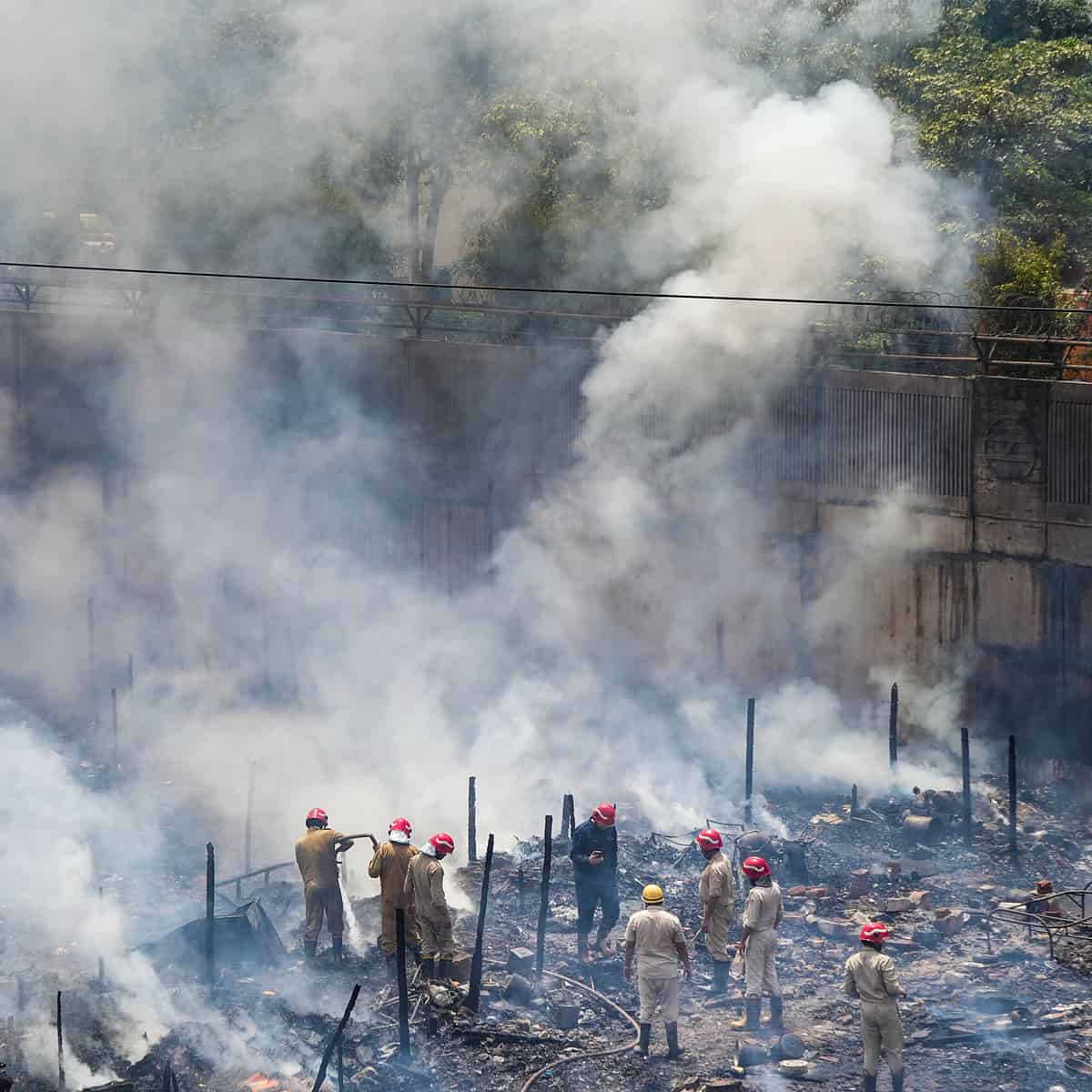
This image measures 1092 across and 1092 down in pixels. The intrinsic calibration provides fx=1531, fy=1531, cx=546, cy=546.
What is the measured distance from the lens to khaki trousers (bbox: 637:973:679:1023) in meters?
8.04

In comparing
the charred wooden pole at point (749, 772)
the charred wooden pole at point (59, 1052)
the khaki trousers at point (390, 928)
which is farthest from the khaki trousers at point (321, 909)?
the charred wooden pole at point (749, 772)

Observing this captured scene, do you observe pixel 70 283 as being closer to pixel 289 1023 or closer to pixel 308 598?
pixel 308 598

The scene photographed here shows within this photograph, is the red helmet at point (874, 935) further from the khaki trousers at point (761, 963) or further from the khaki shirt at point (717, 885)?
the khaki shirt at point (717, 885)

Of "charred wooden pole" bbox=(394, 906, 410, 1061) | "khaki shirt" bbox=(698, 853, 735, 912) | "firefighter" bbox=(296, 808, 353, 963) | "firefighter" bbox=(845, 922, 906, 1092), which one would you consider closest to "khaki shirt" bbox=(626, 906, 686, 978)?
"khaki shirt" bbox=(698, 853, 735, 912)

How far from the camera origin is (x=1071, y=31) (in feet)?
59.9

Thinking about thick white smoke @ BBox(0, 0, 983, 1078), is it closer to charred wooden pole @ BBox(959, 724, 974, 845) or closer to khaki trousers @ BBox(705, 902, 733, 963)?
charred wooden pole @ BBox(959, 724, 974, 845)

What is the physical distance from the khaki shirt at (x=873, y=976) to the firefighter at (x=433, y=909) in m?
2.59

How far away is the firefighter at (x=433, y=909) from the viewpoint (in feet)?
29.4

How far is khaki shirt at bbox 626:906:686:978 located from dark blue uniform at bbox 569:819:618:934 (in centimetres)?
139

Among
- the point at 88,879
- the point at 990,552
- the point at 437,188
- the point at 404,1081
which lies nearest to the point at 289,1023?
the point at 404,1081

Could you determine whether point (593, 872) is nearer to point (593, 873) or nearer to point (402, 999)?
point (593, 873)

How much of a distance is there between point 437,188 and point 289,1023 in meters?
12.7

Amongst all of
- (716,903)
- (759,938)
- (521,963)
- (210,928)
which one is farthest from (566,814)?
(759,938)

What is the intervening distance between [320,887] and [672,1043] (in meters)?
2.56
